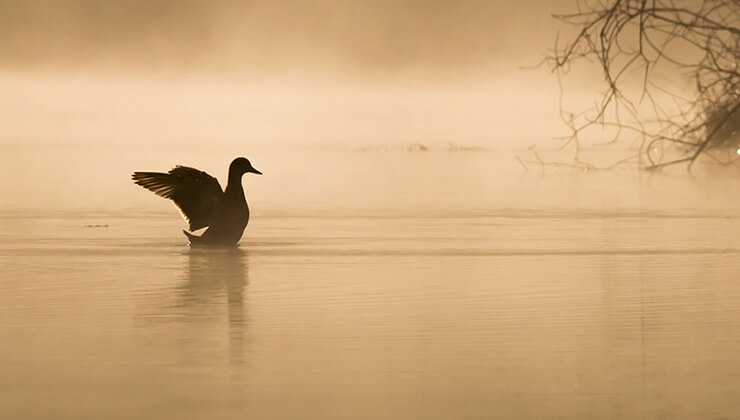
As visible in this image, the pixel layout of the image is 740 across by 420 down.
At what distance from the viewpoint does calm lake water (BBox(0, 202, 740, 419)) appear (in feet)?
18.0

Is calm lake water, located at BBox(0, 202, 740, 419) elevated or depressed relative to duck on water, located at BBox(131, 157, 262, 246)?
depressed

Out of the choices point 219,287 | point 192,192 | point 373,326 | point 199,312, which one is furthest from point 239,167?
point 373,326

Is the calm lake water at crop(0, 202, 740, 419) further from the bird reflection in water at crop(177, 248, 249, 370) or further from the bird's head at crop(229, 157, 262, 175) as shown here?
the bird's head at crop(229, 157, 262, 175)

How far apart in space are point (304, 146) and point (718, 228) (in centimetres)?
2431

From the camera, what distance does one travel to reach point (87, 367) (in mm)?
6027

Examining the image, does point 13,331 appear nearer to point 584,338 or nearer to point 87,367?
point 87,367

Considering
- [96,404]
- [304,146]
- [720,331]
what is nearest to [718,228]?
[720,331]

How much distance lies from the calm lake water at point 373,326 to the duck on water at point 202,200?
0.66 ft

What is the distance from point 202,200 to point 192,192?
0.07 metres

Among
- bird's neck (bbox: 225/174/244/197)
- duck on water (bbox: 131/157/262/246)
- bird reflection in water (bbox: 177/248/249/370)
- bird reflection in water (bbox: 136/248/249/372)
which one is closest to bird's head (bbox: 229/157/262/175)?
bird's neck (bbox: 225/174/244/197)

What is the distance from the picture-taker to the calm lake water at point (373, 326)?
550 cm

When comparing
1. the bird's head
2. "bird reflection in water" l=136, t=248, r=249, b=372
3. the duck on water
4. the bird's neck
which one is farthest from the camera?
the bird's head

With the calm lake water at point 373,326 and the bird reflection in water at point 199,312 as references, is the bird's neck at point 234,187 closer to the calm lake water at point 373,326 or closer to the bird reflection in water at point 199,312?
the calm lake water at point 373,326

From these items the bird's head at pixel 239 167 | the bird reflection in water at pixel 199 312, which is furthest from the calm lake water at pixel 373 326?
the bird's head at pixel 239 167
